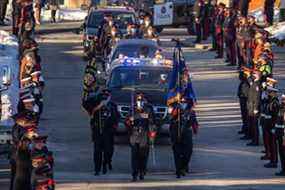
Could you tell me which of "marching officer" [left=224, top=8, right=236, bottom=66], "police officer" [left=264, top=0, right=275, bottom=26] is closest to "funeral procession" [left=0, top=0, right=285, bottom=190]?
"marching officer" [left=224, top=8, right=236, bottom=66]

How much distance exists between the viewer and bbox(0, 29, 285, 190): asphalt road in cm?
2042

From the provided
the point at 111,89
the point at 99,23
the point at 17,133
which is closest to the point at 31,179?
the point at 17,133

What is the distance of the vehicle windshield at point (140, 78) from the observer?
2569 centimetres

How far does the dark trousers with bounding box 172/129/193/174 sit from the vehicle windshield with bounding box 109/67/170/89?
13.1 feet

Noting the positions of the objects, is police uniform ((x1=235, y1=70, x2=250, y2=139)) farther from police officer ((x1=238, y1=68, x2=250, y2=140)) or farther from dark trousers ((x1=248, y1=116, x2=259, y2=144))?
dark trousers ((x1=248, y1=116, x2=259, y2=144))

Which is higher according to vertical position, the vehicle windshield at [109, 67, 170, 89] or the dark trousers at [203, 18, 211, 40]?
the vehicle windshield at [109, 67, 170, 89]

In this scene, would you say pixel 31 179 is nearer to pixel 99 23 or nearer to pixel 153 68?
pixel 153 68

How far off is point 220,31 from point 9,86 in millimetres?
19331

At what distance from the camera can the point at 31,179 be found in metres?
16.1

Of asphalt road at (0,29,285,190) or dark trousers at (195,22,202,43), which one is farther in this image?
dark trousers at (195,22,202,43)

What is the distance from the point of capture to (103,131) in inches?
845

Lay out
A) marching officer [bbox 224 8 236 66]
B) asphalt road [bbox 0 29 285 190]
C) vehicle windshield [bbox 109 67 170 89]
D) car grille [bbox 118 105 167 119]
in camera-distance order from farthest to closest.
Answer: marching officer [bbox 224 8 236 66] < vehicle windshield [bbox 109 67 170 89] < car grille [bbox 118 105 167 119] < asphalt road [bbox 0 29 285 190]

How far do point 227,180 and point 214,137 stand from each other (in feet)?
17.6

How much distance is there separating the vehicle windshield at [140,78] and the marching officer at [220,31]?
13048mm
